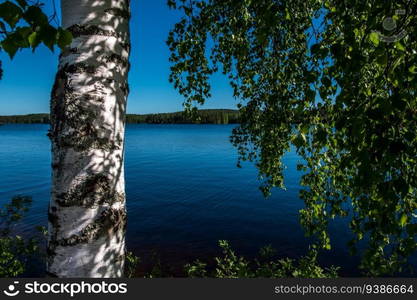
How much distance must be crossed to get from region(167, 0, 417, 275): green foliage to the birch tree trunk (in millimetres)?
1645

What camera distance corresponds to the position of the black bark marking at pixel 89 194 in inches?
76.0

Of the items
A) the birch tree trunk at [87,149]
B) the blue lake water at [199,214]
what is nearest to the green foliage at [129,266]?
the blue lake water at [199,214]

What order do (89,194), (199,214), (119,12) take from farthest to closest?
1. (199,214)
2. (119,12)
3. (89,194)

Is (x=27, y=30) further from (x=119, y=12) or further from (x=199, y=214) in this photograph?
(x=199, y=214)

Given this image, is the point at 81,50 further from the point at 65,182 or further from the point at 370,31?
the point at 370,31

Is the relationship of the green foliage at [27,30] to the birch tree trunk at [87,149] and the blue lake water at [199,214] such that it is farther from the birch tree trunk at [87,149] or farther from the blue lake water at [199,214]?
the blue lake water at [199,214]

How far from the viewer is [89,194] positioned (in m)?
1.95

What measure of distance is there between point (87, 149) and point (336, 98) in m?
2.18

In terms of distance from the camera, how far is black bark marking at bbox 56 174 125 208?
1.93 m

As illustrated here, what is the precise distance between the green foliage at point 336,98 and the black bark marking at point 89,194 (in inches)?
68.8

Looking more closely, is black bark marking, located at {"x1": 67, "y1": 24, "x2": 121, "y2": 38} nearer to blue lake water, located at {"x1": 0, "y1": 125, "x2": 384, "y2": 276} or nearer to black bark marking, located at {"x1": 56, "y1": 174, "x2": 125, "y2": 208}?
black bark marking, located at {"x1": 56, "y1": 174, "x2": 125, "y2": 208}

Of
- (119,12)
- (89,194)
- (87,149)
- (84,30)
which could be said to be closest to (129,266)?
(89,194)

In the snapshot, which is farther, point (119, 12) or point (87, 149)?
point (119, 12)

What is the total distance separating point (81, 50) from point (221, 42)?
417 centimetres
